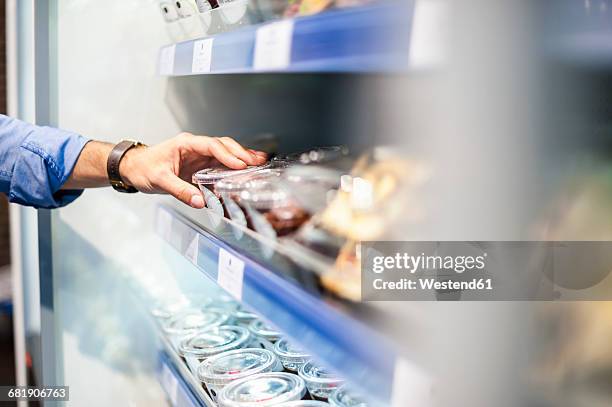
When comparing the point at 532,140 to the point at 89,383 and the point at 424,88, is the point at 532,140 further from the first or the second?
the point at 89,383

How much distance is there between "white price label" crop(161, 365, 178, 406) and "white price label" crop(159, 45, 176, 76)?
765mm

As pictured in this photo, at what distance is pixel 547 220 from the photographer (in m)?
0.55

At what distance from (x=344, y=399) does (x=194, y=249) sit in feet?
1.41

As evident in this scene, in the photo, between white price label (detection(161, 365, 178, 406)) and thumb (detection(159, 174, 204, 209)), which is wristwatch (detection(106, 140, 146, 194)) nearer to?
thumb (detection(159, 174, 204, 209))

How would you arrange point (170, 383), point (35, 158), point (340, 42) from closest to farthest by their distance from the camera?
1. point (340, 42)
2. point (35, 158)
3. point (170, 383)

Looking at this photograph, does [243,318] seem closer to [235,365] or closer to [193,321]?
[193,321]

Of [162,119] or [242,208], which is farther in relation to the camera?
[162,119]

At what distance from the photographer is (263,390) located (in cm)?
111

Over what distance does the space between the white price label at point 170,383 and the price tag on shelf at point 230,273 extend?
54 cm

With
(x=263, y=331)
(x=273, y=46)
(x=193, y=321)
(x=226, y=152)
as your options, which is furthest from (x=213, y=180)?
(x=193, y=321)

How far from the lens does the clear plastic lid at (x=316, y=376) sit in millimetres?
1085

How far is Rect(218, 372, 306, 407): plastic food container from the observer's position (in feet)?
3.47

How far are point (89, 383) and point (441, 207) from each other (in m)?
1.52

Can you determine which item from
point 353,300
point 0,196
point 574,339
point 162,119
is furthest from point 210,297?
point 0,196
